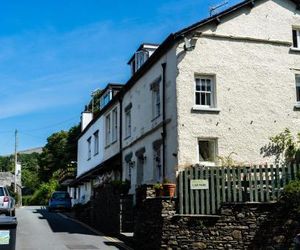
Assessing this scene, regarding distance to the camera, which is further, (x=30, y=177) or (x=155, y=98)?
(x=30, y=177)

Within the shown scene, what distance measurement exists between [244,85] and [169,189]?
7009mm

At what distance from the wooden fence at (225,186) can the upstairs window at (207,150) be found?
13.1ft

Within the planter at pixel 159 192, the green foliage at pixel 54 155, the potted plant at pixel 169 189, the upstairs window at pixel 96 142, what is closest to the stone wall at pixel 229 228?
the potted plant at pixel 169 189

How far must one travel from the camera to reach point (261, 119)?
21500mm

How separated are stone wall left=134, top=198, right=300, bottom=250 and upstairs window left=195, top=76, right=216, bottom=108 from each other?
20.4 feet

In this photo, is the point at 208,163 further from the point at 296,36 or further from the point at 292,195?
the point at 296,36

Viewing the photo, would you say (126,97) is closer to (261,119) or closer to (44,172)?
(261,119)

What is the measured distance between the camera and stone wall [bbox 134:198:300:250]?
15.8 m

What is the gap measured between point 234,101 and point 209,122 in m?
1.52

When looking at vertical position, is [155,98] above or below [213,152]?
above

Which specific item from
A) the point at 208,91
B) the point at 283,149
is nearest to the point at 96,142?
the point at 208,91

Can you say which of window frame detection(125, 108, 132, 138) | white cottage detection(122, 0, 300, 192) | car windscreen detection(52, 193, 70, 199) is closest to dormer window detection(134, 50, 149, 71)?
window frame detection(125, 108, 132, 138)

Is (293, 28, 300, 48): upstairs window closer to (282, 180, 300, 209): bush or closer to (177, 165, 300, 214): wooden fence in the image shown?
(177, 165, 300, 214): wooden fence

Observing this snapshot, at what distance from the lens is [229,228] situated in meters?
16.0
